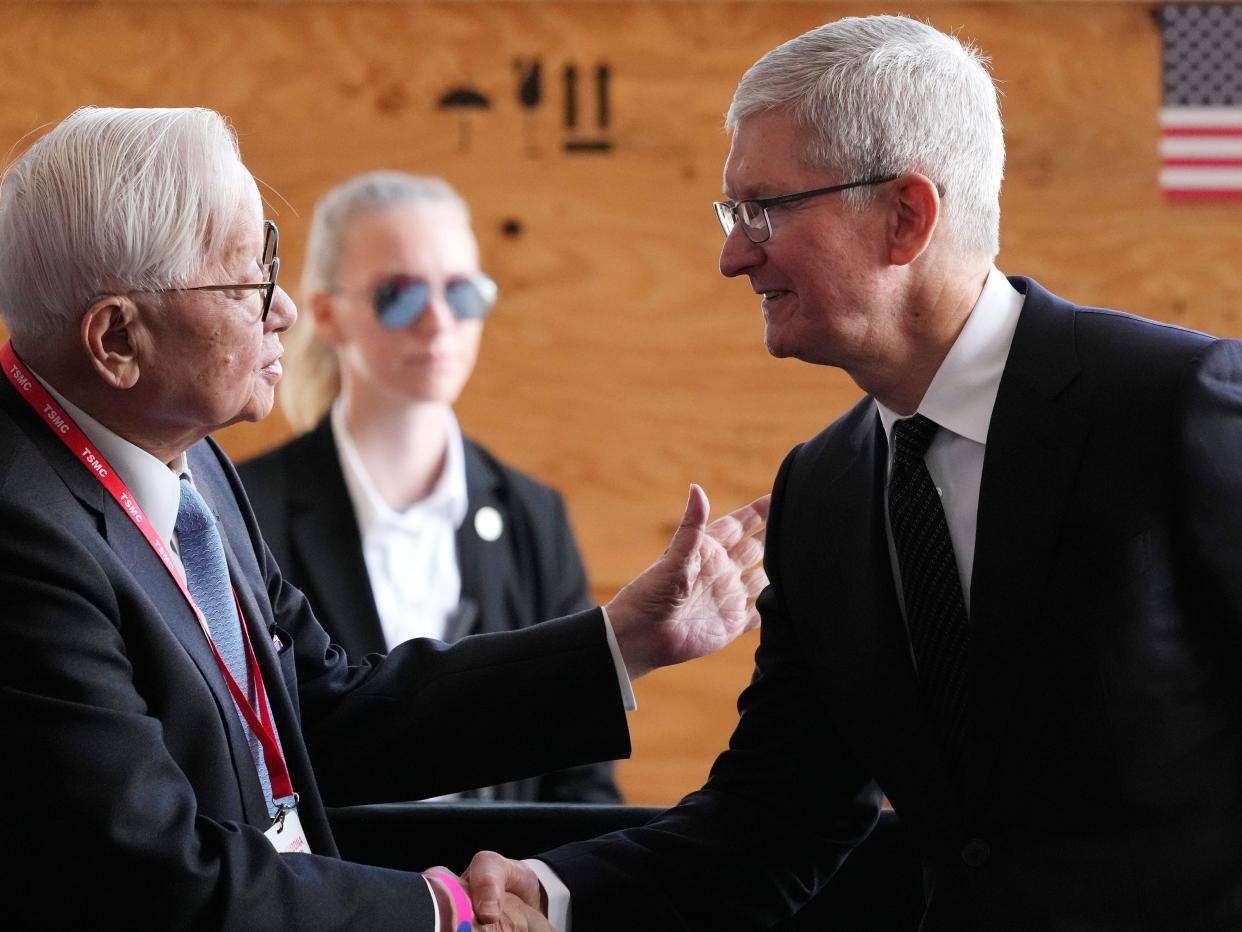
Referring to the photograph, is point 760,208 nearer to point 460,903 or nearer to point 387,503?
point 460,903

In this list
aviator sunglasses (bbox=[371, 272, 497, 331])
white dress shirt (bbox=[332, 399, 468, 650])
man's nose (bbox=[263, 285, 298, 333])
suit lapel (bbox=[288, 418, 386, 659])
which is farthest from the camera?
aviator sunglasses (bbox=[371, 272, 497, 331])

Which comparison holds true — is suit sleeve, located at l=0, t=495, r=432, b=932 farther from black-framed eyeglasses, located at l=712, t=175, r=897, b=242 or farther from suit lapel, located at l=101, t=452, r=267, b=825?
black-framed eyeglasses, located at l=712, t=175, r=897, b=242

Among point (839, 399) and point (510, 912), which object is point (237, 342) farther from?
point (839, 399)

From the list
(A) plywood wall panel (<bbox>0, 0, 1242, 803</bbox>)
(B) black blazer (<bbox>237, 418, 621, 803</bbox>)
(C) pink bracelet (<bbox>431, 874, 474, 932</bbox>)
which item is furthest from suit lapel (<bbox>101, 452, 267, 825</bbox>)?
(A) plywood wall panel (<bbox>0, 0, 1242, 803</bbox>)

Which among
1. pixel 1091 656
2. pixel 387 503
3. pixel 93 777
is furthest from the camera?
pixel 387 503

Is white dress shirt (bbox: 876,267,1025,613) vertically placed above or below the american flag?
below

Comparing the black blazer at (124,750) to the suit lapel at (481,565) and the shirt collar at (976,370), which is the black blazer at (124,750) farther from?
the suit lapel at (481,565)

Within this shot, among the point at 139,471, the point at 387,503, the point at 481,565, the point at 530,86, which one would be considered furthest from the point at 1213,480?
the point at 530,86

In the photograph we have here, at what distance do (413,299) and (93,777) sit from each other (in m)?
2.26

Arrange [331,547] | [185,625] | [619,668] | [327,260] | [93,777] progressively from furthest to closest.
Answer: [327,260] → [331,547] → [619,668] → [185,625] → [93,777]

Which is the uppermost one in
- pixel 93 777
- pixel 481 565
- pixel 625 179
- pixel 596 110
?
pixel 596 110

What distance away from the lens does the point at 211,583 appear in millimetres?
2057

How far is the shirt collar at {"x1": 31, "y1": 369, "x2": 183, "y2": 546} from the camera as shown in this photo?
1.93 meters

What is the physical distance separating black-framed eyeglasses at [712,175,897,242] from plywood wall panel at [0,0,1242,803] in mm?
2982
